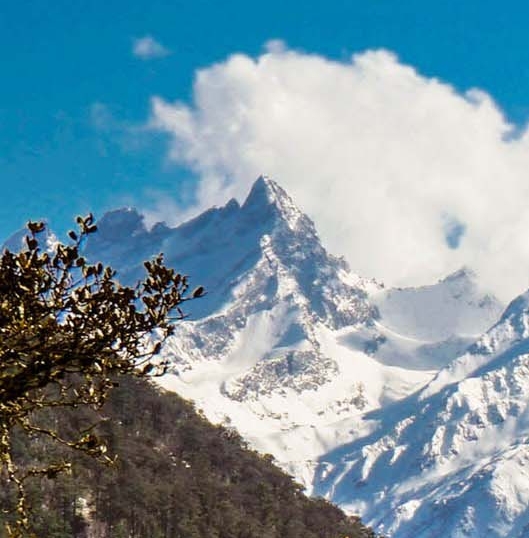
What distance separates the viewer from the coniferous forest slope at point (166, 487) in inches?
4471

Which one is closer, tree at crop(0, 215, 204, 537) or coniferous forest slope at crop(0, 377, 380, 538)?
tree at crop(0, 215, 204, 537)

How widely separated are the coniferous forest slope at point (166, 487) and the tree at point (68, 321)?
261ft

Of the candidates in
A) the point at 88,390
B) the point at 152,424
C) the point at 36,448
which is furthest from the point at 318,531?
the point at 88,390

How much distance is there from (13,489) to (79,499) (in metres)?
13.4

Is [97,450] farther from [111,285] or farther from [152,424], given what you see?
[152,424]

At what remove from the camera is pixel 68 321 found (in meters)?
14.5

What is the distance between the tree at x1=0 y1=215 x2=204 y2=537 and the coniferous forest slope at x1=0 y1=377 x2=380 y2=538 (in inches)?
3134

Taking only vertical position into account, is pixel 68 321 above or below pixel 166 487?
below

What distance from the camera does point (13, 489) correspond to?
340ft

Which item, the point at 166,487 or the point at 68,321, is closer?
the point at 68,321

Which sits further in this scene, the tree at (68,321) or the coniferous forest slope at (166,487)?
the coniferous forest slope at (166,487)

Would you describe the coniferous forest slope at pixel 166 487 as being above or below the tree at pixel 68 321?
above

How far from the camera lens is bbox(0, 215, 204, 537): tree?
13828mm

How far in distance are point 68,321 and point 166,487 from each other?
117104 mm
